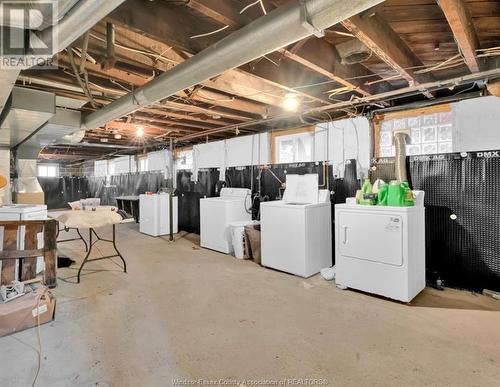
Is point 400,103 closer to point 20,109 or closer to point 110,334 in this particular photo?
point 110,334

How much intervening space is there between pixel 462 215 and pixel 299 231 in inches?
64.9

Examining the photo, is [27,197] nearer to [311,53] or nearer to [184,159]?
[184,159]

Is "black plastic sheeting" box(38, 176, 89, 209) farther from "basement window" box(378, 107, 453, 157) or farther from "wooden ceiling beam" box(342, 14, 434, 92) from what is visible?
"wooden ceiling beam" box(342, 14, 434, 92)

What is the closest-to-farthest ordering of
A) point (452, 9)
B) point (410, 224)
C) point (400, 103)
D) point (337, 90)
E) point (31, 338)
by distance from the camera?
point (452, 9) < point (31, 338) < point (410, 224) < point (337, 90) < point (400, 103)

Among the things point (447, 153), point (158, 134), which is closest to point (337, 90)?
point (447, 153)

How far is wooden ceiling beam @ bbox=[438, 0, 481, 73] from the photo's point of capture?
1406mm

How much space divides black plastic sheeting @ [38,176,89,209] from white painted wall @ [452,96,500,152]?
11645 mm

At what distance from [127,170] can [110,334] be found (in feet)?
23.2

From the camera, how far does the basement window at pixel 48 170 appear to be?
1136 cm

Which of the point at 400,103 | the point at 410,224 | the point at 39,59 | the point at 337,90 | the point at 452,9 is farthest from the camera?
the point at 400,103

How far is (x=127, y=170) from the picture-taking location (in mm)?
8391

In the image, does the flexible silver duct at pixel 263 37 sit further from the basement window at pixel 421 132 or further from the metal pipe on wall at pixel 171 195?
the metal pipe on wall at pixel 171 195

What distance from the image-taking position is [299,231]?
3229 mm

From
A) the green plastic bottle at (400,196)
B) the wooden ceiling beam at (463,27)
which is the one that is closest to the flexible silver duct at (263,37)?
the wooden ceiling beam at (463,27)
